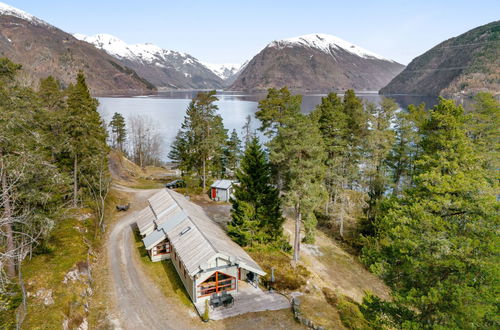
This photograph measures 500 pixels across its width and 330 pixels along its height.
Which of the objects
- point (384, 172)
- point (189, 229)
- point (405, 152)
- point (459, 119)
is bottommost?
point (189, 229)

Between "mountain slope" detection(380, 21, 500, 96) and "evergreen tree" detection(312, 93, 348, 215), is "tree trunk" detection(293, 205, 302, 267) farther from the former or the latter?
"mountain slope" detection(380, 21, 500, 96)

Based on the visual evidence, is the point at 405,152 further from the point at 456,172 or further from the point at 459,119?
the point at 456,172

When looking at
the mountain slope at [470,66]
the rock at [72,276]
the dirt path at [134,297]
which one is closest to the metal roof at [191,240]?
the dirt path at [134,297]

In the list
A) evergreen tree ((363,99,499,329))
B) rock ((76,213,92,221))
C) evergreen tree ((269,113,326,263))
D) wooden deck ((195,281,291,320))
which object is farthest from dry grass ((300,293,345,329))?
rock ((76,213,92,221))

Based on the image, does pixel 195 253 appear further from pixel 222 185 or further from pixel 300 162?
pixel 222 185

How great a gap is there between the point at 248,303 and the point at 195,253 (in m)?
5.11

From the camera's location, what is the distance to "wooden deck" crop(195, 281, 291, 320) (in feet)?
63.3

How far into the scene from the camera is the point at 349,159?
120 ft

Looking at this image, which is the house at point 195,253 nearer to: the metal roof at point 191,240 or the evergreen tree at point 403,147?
the metal roof at point 191,240

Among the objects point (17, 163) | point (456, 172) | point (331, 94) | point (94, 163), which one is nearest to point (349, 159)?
point (331, 94)

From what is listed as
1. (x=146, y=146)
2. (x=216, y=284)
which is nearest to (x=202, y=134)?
(x=216, y=284)

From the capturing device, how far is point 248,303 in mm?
20406

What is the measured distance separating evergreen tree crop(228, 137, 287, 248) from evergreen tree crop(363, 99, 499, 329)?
14108mm

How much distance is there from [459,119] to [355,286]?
1829cm
